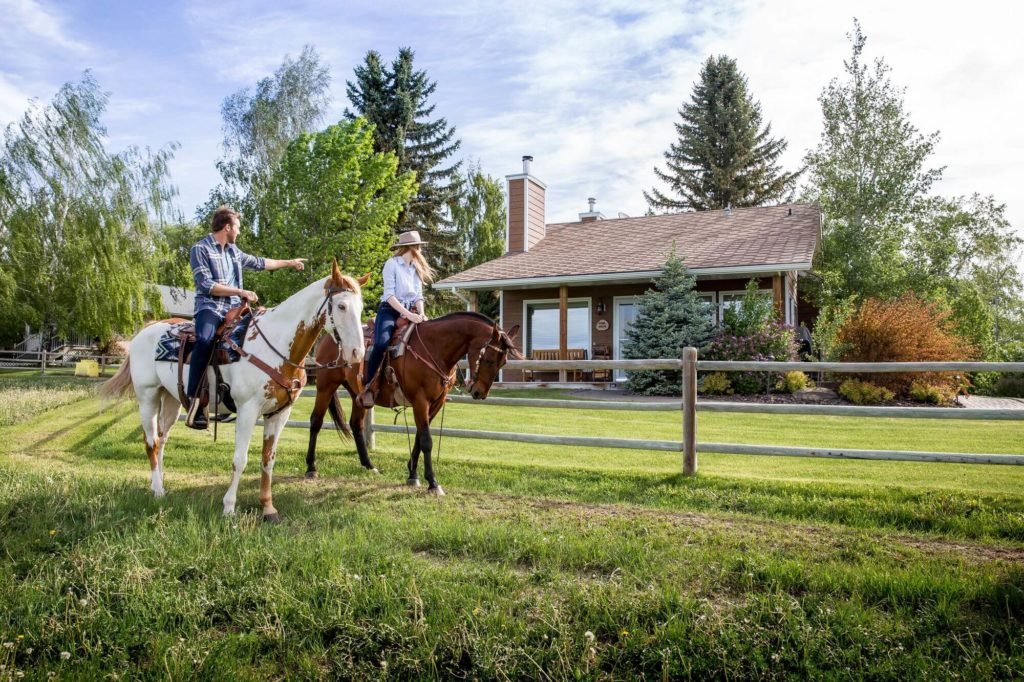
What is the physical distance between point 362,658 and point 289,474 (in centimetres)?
448

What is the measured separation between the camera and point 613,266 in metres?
19.3

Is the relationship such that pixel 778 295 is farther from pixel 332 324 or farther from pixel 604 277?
pixel 332 324

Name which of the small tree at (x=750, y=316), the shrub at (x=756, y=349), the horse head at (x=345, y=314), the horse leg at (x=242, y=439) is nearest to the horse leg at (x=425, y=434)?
the horse head at (x=345, y=314)

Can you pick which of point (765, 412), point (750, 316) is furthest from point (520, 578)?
point (750, 316)

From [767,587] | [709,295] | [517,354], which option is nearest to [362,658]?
[767,587]

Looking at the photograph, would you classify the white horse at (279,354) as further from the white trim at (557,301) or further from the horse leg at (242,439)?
the white trim at (557,301)

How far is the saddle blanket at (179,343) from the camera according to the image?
19.5 ft

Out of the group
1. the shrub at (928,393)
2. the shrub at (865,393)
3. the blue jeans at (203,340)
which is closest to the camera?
the blue jeans at (203,340)

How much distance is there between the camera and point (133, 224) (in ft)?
83.1

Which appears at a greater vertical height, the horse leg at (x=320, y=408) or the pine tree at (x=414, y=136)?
the pine tree at (x=414, y=136)

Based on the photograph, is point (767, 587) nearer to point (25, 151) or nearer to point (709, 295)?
point (709, 295)

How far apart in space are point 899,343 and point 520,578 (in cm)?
1319

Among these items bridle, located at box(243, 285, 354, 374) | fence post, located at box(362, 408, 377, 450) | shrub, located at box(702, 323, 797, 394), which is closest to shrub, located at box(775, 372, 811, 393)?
shrub, located at box(702, 323, 797, 394)

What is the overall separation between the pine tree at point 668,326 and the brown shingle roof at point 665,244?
1.23 metres
